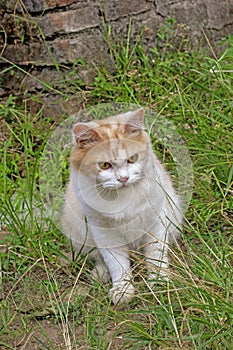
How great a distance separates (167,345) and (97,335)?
383 millimetres

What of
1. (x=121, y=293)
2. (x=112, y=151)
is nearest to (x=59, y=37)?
(x=112, y=151)

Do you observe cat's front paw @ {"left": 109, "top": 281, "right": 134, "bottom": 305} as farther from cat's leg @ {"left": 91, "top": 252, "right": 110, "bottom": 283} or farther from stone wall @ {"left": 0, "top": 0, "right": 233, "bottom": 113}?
stone wall @ {"left": 0, "top": 0, "right": 233, "bottom": 113}

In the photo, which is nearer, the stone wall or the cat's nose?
the cat's nose

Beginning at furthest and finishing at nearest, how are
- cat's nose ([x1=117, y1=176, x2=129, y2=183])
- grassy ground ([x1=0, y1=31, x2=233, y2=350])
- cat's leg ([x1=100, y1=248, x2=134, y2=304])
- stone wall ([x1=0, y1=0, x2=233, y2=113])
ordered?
stone wall ([x1=0, y1=0, x2=233, y2=113]) < cat's leg ([x1=100, y1=248, x2=134, y2=304]) < cat's nose ([x1=117, y1=176, x2=129, y2=183]) < grassy ground ([x1=0, y1=31, x2=233, y2=350])

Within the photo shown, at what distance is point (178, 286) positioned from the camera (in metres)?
2.31

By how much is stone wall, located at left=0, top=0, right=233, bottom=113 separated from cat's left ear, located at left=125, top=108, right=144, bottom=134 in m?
1.28

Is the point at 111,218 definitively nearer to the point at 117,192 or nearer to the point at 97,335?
the point at 117,192

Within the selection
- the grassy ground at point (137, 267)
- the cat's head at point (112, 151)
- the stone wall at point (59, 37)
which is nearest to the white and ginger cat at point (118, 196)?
the cat's head at point (112, 151)

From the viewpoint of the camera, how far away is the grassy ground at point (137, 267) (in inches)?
86.5

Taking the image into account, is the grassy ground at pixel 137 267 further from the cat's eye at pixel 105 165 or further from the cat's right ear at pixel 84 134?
the cat's right ear at pixel 84 134

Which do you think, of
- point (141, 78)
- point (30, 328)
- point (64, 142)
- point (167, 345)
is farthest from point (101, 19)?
point (167, 345)

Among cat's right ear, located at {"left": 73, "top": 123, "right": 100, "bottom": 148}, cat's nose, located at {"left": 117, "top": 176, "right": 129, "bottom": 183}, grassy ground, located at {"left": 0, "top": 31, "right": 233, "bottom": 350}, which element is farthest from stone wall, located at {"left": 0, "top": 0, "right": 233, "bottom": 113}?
cat's nose, located at {"left": 117, "top": 176, "right": 129, "bottom": 183}

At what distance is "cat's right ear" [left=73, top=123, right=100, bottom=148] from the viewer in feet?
8.52

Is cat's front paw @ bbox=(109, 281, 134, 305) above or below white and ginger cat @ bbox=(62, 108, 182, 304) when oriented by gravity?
below
